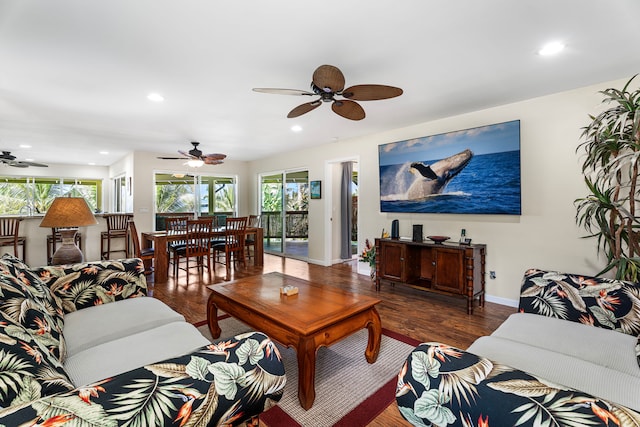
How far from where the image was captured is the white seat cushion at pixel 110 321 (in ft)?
5.42

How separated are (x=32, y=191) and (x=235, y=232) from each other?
303 inches

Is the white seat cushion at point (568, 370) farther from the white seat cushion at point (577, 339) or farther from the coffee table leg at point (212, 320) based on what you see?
the coffee table leg at point (212, 320)

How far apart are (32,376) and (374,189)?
450 cm

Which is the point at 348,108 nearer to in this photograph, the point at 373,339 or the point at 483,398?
the point at 373,339

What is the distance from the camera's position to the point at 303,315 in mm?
1994

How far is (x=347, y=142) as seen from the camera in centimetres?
535

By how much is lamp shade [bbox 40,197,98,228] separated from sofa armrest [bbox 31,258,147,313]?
0.75 m

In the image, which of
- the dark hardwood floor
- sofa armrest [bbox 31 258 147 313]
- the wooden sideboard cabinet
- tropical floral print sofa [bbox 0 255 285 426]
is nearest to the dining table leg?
the dark hardwood floor

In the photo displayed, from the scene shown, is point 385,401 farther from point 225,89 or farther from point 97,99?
point 97,99

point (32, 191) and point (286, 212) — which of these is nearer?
point (286, 212)

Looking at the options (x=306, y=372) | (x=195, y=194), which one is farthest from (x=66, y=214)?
(x=195, y=194)

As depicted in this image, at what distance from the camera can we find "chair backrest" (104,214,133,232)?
215 inches

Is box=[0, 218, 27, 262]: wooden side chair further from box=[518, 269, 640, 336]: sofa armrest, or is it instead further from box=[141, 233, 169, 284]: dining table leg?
box=[518, 269, 640, 336]: sofa armrest

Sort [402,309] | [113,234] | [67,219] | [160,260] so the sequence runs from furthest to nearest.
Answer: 1. [113,234]
2. [160,260]
3. [402,309]
4. [67,219]
